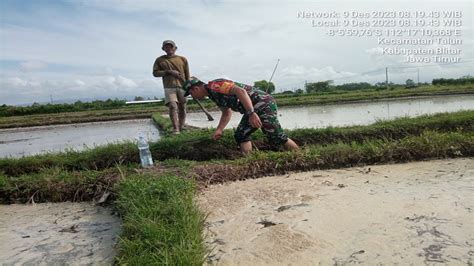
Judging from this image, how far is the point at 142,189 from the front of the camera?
2.77 m

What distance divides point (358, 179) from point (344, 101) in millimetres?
14262

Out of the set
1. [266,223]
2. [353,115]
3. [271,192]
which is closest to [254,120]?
[271,192]

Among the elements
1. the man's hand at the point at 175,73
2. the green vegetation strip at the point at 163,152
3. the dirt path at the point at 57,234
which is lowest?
the dirt path at the point at 57,234

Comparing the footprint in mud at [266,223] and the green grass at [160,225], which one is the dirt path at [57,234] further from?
the footprint in mud at [266,223]

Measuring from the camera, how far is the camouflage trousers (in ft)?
13.9

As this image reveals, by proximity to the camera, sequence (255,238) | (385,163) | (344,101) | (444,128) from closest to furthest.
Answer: (255,238) → (385,163) → (444,128) → (344,101)

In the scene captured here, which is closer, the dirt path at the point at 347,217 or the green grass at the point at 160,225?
the green grass at the point at 160,225

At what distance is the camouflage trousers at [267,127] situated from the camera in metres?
4.25

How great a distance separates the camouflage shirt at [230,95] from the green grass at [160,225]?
4.65 feet

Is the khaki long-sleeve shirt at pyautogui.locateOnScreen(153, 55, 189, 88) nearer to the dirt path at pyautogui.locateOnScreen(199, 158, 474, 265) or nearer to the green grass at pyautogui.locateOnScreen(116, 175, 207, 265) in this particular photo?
Result: the dirt path at pyautogui.locateOnScreen(199, 158, 474, 265)

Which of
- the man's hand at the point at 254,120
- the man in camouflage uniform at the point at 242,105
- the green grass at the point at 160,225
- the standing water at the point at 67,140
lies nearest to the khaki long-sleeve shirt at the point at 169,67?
the standing water at the point at 67,140

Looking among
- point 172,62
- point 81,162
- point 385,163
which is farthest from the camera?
point 172,62

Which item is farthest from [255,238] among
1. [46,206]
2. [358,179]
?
[46,206]

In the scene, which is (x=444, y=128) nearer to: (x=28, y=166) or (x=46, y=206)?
(x=46, y=206)
